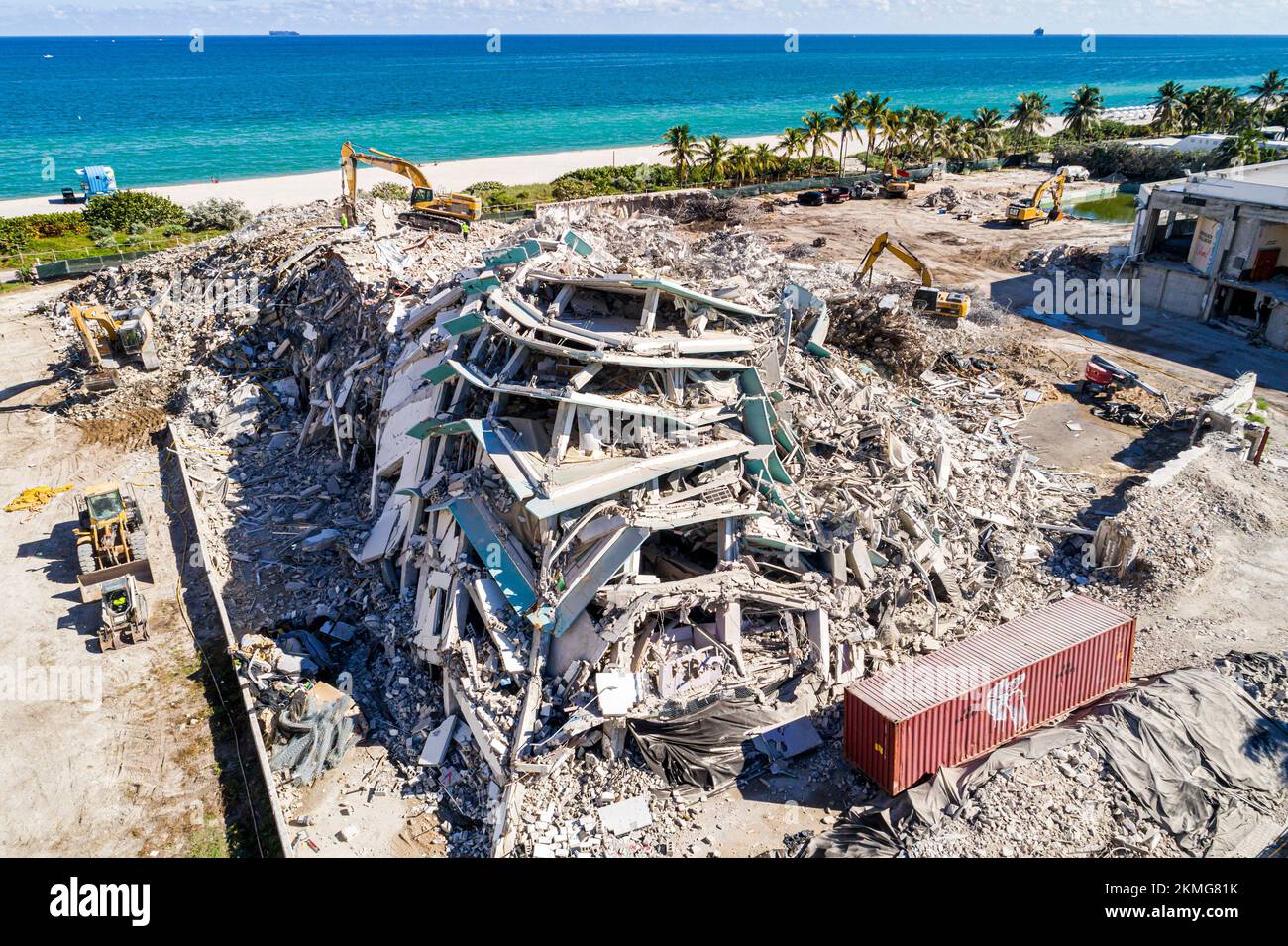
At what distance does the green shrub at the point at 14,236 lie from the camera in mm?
39956

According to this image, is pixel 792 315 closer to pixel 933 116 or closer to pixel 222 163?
pixel 933 116

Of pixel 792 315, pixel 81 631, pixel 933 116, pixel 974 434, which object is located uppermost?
pixel 933 116

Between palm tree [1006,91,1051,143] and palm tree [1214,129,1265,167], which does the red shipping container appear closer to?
palm tree [1214,129,1265,167]

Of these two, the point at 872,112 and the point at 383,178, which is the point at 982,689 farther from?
the point at 383,178

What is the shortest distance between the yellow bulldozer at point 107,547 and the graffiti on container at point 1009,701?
15.2 m

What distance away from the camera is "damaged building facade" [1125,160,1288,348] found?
28.8 meters

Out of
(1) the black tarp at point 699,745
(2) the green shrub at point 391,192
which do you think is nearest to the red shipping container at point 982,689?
(1) the black tarp at point 699,745

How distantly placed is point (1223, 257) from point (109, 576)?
113 ft

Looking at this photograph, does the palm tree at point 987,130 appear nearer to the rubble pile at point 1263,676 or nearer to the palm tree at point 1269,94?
the palm tree at point 1269,94

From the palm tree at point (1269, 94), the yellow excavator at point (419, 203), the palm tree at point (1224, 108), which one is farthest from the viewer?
the palm tree at point (1224, 108)

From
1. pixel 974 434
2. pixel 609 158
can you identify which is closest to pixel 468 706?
pixel 974 434

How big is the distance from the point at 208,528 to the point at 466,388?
6.69 meters

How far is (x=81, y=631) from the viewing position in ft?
51.4

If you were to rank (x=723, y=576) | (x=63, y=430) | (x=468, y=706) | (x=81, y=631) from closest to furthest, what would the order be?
(x=468, y=706) → (x=723, y=576) → (x=81, y=631) → (x=63, y=430)
